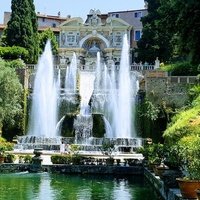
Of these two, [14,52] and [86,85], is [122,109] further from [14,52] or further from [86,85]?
[14,52]

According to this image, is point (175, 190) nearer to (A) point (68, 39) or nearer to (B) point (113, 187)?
(B) point (113, 187)

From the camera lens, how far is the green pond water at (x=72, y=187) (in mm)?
12539

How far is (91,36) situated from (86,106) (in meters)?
22.6

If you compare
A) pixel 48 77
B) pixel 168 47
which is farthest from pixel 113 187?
pixel 168 47

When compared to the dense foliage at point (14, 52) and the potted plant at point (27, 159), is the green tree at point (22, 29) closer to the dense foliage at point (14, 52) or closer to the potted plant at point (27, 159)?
the dense foliage at point (14, 52)

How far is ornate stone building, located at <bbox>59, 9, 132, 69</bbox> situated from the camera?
54975 mm

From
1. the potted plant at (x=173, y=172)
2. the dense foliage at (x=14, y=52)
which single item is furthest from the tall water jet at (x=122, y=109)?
the potted plant at (x=173, y=172)

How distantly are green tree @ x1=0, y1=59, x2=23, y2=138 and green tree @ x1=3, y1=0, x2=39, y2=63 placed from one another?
A: 17490 mm

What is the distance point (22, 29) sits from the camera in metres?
48.8

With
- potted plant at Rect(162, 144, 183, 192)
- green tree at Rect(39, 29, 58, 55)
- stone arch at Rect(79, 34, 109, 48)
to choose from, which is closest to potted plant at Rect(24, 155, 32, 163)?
potted plant at Rect(162, 144, 183, 192)

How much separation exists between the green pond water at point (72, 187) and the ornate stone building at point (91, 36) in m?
38.1

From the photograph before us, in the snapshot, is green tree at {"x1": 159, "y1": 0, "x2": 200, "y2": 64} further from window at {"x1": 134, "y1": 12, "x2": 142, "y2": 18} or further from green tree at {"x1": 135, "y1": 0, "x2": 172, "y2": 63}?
window at {"x1": 134, "y1": 12, "x2": 142, "y2": 18}

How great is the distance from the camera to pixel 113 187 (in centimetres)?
1462

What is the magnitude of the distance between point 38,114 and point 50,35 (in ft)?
88.0
